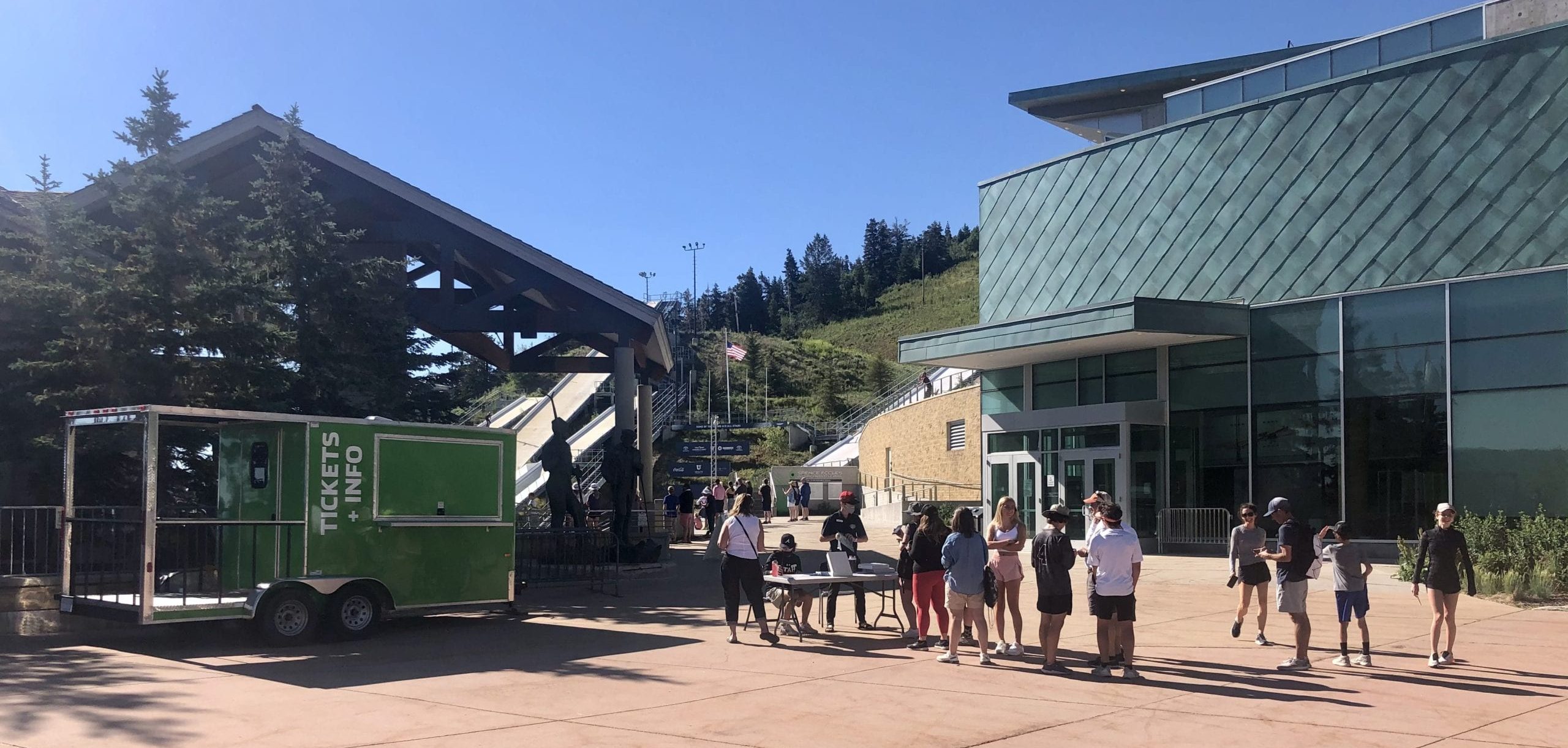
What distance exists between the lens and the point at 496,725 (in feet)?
28.5

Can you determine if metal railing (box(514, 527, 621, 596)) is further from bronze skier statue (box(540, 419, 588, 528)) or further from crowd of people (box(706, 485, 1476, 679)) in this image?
crowd of people (box(706, 485, 1476, 679))

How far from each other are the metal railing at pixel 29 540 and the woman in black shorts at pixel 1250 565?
1255cm

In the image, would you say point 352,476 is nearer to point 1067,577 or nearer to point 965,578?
point 965,578

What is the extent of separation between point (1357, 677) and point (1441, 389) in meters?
14.8

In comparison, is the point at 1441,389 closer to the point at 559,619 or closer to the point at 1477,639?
A: the point at 1477,639

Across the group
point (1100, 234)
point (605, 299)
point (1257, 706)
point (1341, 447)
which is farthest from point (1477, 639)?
point (1100, 234)

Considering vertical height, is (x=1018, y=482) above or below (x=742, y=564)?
above

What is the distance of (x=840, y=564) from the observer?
46.3ft

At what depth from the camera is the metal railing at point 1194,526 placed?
26906 millimetres

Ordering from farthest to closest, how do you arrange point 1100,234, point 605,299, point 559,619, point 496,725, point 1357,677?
point 1100,234 → point 605,299 → point 559,619 → point 1357,677 → point 496,725

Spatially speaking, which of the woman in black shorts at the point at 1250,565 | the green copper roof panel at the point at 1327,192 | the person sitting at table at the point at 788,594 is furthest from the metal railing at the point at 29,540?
the green copper roof panel at the point at 1327,192

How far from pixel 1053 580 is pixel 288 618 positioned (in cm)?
791

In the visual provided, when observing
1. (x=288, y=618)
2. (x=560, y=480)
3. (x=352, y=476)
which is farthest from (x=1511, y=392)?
(x=288, y=618)

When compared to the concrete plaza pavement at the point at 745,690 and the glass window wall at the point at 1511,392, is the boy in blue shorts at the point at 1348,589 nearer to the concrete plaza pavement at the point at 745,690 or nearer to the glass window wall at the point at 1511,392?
the concrete plaza pavement at the point at 745,690
